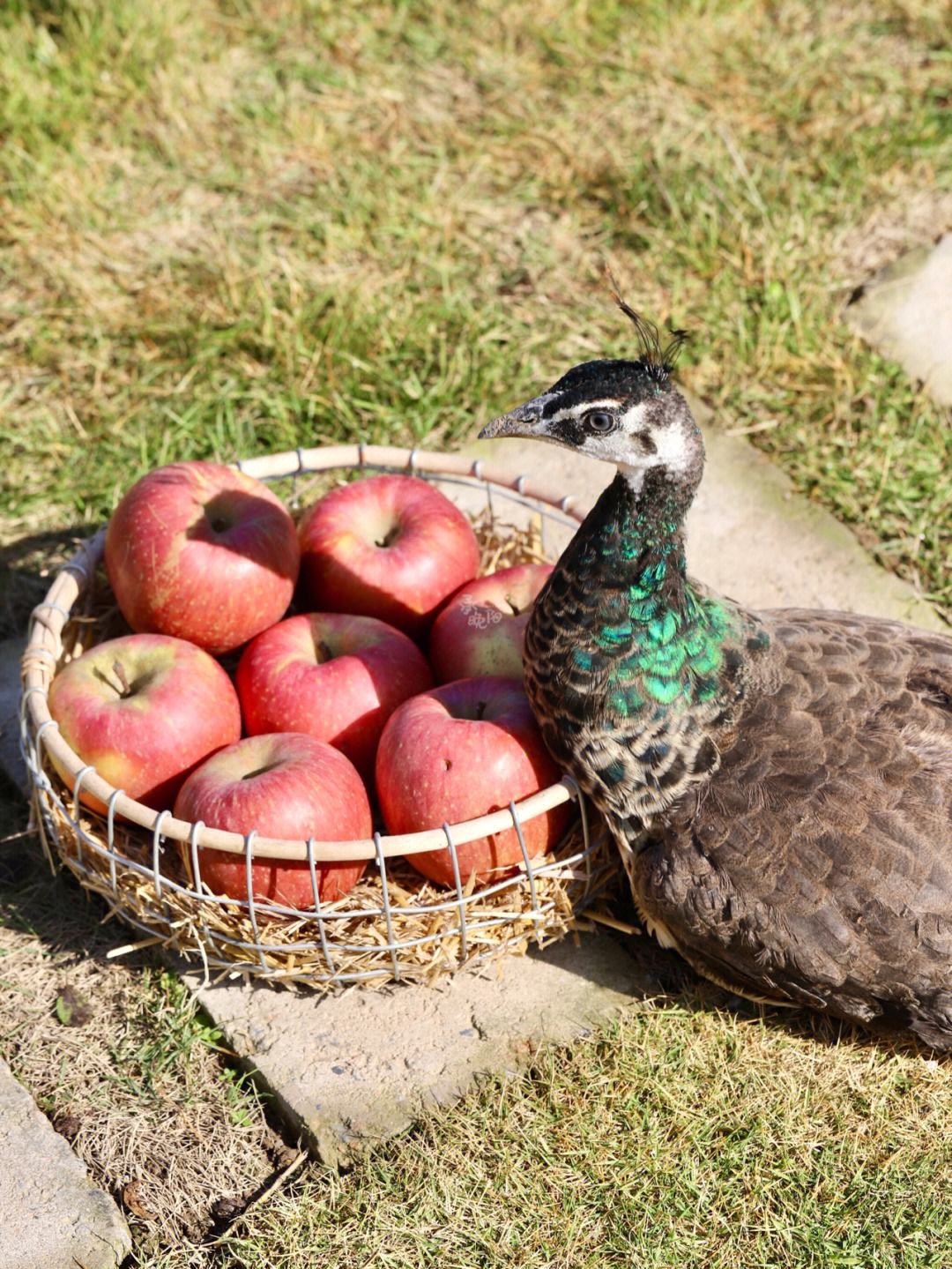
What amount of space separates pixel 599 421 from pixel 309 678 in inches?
37.3

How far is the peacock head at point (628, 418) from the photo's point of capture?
2672mm

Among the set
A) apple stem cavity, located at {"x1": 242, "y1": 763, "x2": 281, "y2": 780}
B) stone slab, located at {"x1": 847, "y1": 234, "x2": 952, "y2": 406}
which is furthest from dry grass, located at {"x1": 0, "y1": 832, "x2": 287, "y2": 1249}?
stone slab, located at {"x1": 847, "y1": 234, "x2": 952, "y2": 406}

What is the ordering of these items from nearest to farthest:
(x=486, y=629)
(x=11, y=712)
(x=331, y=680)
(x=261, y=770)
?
1. (x=261, y=770)
2. (x=331, y=680)
3. (x=486, y=629)
4. (x=11, y=712)

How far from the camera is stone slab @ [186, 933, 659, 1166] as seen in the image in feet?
9.35

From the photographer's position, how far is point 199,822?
276 cm

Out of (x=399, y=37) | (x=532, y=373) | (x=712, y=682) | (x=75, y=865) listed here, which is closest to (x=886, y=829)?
(x=712, y=682)

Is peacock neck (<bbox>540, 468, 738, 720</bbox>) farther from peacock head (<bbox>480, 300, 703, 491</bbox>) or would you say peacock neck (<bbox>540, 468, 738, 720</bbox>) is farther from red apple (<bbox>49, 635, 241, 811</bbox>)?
red apple (<bbox>49, 635, 241, 811</bbox>)

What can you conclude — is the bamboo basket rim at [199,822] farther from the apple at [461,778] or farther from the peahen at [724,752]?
the peahen at [724,752]

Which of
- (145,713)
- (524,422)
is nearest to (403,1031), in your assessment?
(145,713)

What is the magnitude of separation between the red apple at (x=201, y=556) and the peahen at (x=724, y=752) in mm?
723

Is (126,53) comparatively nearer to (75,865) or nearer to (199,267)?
(199,267)

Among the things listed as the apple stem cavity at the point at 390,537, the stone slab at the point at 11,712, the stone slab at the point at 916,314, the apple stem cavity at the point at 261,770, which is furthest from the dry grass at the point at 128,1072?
the stone slab at the point at 916,314

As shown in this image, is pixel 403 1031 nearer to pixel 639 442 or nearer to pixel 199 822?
pixel 199 822

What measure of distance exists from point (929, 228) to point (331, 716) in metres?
3.41
